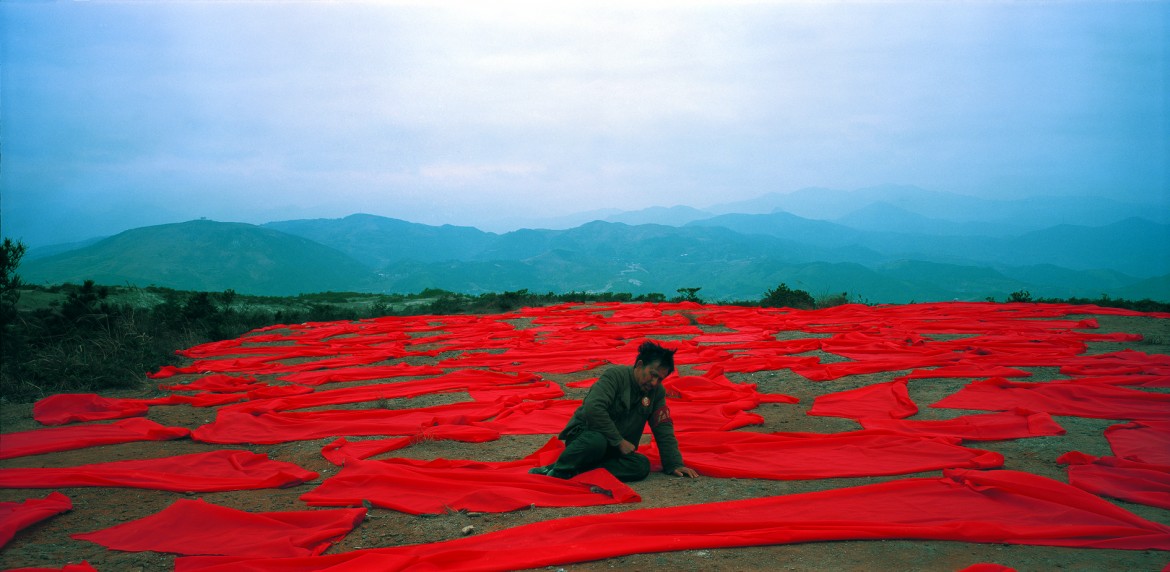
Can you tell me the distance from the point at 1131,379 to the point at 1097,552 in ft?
15.6

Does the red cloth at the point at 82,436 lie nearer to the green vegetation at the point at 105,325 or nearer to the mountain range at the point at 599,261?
the green vegetation at the point at 105,325

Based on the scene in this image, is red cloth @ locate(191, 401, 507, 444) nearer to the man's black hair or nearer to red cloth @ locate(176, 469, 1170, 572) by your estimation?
the man's black hair

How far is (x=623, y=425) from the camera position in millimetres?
4375

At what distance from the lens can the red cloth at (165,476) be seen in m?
4.52

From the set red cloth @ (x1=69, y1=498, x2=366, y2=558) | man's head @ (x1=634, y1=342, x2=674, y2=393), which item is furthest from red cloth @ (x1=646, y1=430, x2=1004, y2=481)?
red cloth @ (x1=69, y1=498, x2=366, y2=558)

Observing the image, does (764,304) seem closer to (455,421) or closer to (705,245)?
(455,421)

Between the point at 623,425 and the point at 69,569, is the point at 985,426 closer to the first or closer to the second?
the point at 623,425

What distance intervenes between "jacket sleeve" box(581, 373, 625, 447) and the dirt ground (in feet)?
1.37

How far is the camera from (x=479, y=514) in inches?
153

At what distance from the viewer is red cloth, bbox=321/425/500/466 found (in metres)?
5.25

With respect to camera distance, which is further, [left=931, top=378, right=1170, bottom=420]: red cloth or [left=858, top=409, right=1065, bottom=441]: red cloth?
[left=931, top=378, right=1170, bottom=420]: red cloth

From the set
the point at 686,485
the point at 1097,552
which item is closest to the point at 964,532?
the point at 1097,552

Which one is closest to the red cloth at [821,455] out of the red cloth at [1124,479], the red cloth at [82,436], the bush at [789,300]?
the red cloth at [1124,479]

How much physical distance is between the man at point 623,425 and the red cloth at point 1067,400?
11.2 feet
